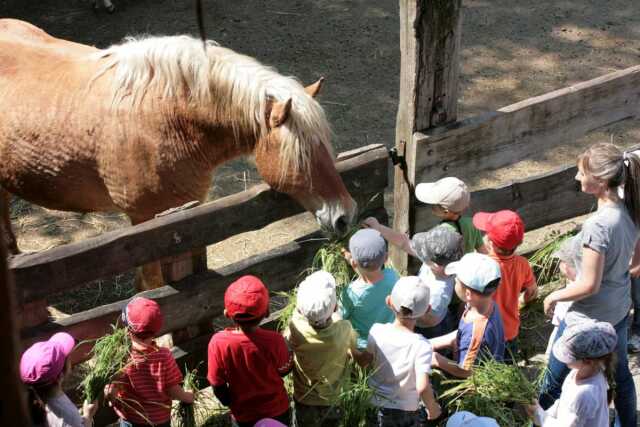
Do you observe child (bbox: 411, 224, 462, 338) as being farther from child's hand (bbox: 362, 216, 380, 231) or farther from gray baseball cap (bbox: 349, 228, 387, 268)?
child's hand (bbox: 362, 216, 380, 231)

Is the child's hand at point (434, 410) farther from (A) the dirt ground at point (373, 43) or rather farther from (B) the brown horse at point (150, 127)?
(A) the dirt ground at point (373, 43)

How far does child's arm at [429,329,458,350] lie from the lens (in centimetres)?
354

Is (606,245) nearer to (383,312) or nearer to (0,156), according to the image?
(383,312)

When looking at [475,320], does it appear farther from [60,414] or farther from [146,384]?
[60,414]

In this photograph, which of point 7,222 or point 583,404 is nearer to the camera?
point 583,404

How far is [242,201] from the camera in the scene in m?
3.99

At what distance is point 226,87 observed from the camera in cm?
414

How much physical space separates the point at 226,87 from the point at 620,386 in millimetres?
2587

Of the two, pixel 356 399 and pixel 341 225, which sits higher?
pixel 341 225

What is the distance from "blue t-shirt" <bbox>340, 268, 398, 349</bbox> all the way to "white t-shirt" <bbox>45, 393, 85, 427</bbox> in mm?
1360

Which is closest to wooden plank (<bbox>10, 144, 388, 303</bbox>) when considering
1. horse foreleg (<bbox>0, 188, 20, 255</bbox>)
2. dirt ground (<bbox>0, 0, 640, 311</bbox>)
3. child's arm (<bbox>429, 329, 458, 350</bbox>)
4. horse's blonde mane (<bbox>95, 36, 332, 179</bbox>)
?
horse's blonde mane (<bbox>95, 36, 332, 179</bbox>)

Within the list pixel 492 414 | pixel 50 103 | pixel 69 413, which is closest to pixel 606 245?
pixel 492 414

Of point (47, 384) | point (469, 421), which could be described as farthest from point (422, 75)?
point (47, 384)

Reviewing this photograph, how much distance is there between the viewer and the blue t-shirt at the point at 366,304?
359 cm
